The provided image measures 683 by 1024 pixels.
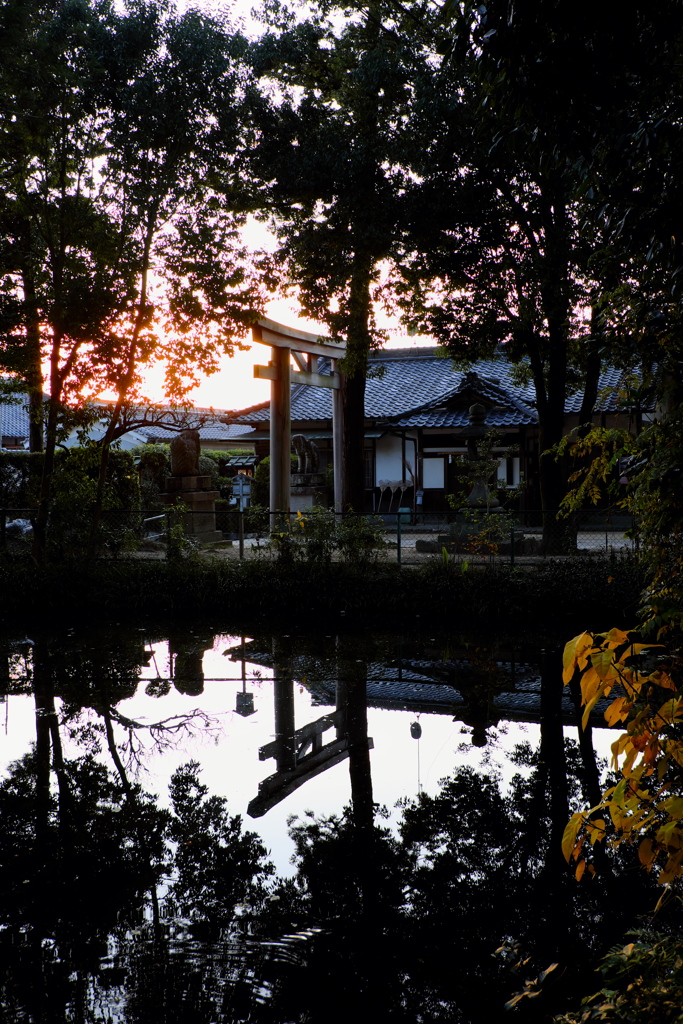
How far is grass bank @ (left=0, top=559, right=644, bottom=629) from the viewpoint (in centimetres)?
1124

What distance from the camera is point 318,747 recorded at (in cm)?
617

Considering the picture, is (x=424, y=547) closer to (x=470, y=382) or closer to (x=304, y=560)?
(x=304, y=560)

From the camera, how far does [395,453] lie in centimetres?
2358

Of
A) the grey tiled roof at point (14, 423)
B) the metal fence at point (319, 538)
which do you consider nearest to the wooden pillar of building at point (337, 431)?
the metal fence at point (319, 538)

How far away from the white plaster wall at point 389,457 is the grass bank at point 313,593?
1137 centimetres

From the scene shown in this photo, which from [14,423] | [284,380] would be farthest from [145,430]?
[284,380]

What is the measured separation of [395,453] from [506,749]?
1788 centimetres

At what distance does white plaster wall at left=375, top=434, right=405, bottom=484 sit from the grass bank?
448 inches

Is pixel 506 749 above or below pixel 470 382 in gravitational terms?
below

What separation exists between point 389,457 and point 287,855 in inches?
776

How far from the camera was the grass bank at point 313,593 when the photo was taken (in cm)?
1124

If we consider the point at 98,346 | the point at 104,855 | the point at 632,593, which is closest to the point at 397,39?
the point at 98,346

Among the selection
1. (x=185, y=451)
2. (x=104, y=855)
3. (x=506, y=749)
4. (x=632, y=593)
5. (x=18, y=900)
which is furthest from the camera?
(x=185, y=451)

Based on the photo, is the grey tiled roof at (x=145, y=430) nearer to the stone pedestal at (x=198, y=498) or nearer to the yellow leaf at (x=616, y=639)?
the stone pedestal at (x=198, y=498)
